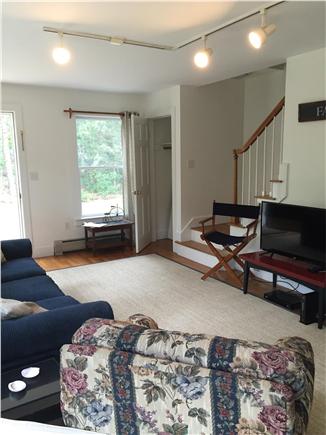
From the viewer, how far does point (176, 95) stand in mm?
5113

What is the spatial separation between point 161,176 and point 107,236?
4.71 ft

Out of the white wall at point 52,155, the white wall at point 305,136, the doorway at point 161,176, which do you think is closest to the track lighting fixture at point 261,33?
the white wall at point 305,136

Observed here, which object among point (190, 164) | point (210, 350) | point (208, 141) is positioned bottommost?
point (210, 350)

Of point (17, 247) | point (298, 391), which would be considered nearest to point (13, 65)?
point (17, 247)

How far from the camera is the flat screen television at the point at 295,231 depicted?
323 centimetres

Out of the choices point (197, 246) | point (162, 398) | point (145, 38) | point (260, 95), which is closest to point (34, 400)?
point (162, 398)

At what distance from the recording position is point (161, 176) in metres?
6.29

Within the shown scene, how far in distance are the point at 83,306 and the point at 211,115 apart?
4149 mm

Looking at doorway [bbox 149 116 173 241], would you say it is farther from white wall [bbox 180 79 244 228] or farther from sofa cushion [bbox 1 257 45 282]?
sofa cushion [bbox 1 257 45 282]

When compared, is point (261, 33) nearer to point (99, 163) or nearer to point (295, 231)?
point (295, 231)

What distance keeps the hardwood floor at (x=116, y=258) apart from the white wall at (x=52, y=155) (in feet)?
1.04

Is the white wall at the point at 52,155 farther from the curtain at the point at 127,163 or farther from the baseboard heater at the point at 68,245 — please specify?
the curtain at the point at 127,163

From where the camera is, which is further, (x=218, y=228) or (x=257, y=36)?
(x=218, y=228)

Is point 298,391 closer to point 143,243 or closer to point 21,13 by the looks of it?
point 21,13
